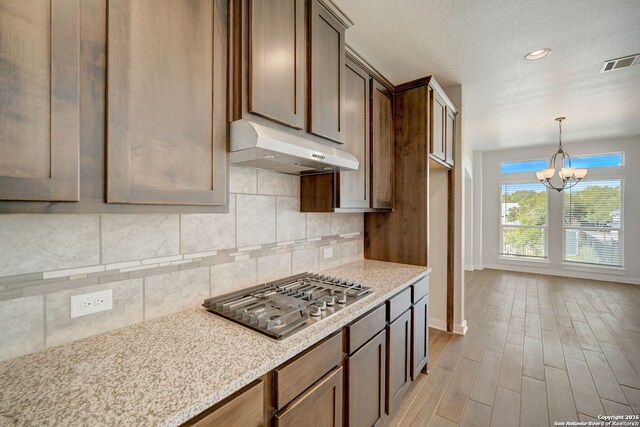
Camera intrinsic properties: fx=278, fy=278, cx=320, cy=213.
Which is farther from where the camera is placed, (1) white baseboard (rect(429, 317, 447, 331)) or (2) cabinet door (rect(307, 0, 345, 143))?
(1) white baseboard (rect(429, 317, 447, 331))

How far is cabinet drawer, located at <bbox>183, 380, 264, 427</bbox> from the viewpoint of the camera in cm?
80

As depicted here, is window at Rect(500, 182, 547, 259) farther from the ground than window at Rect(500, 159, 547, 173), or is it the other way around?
window at Rect(500, 159, 547, 173)

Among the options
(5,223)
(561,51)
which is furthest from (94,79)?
(561,51)

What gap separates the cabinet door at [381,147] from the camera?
236 cm

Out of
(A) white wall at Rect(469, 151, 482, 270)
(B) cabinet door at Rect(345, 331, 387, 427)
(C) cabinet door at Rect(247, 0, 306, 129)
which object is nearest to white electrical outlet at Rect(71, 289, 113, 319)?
(C) cabinet door at Rect(247, 0, 306, 129)

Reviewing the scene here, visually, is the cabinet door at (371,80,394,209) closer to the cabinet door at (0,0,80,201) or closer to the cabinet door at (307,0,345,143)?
the cabinet door at (307,0,345,143)

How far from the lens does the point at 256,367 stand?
931 mm

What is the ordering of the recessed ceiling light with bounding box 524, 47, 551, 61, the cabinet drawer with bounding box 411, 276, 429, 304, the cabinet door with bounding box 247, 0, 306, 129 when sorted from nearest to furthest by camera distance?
the cabinet door with bounding box 247, 0, 306, 129 < the cabinet drawer with bounding box 411, 276, 429, 304 < the recessed ceiling light with bounding box 524, 47, 551, 61

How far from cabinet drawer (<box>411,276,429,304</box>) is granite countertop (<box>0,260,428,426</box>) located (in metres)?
1.03

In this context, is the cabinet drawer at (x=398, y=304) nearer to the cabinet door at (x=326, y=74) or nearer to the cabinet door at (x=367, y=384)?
the cabinet door at (x=367, y=384)

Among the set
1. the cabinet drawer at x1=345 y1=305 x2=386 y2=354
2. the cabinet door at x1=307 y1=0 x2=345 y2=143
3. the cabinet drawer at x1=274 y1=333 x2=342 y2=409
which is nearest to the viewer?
the cabinet drawer at x1=274 y1=333 x2=342 y2=409

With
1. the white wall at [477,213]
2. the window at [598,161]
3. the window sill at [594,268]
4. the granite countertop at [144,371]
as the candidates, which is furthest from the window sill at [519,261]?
the granite countertop at [144,371]

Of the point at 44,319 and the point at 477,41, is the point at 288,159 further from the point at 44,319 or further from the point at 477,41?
the point at 477,41

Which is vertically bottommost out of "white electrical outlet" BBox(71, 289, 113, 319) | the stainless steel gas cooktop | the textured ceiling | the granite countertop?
the granite countertop
